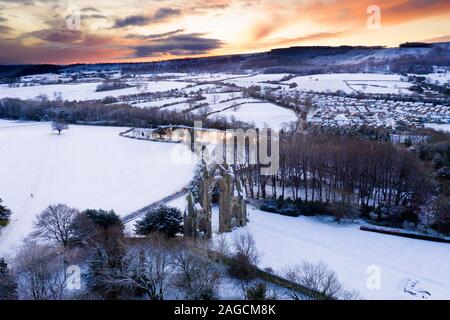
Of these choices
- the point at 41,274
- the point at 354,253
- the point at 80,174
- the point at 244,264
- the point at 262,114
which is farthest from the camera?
the point at 262,114

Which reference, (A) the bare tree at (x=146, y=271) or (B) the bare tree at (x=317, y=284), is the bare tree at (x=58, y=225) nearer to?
(A) the bare tree at (x=146, y=271)

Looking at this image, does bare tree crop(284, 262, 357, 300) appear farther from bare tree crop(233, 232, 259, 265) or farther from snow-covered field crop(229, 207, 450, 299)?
bare tree crop(233, 232, 259, 265)

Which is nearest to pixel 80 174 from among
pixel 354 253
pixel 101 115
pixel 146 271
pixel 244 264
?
pixel 146 271

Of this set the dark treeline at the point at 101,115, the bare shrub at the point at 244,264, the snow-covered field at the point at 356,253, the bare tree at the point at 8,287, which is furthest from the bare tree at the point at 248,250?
the dark treeline at the point at 101,115

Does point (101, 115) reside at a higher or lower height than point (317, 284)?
higher

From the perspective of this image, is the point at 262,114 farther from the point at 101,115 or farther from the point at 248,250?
the point at 248,250

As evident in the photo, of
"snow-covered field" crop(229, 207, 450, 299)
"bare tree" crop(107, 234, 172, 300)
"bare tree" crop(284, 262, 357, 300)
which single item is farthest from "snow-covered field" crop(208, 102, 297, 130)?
"bare tree" crop(107, 234, 172, 300)
